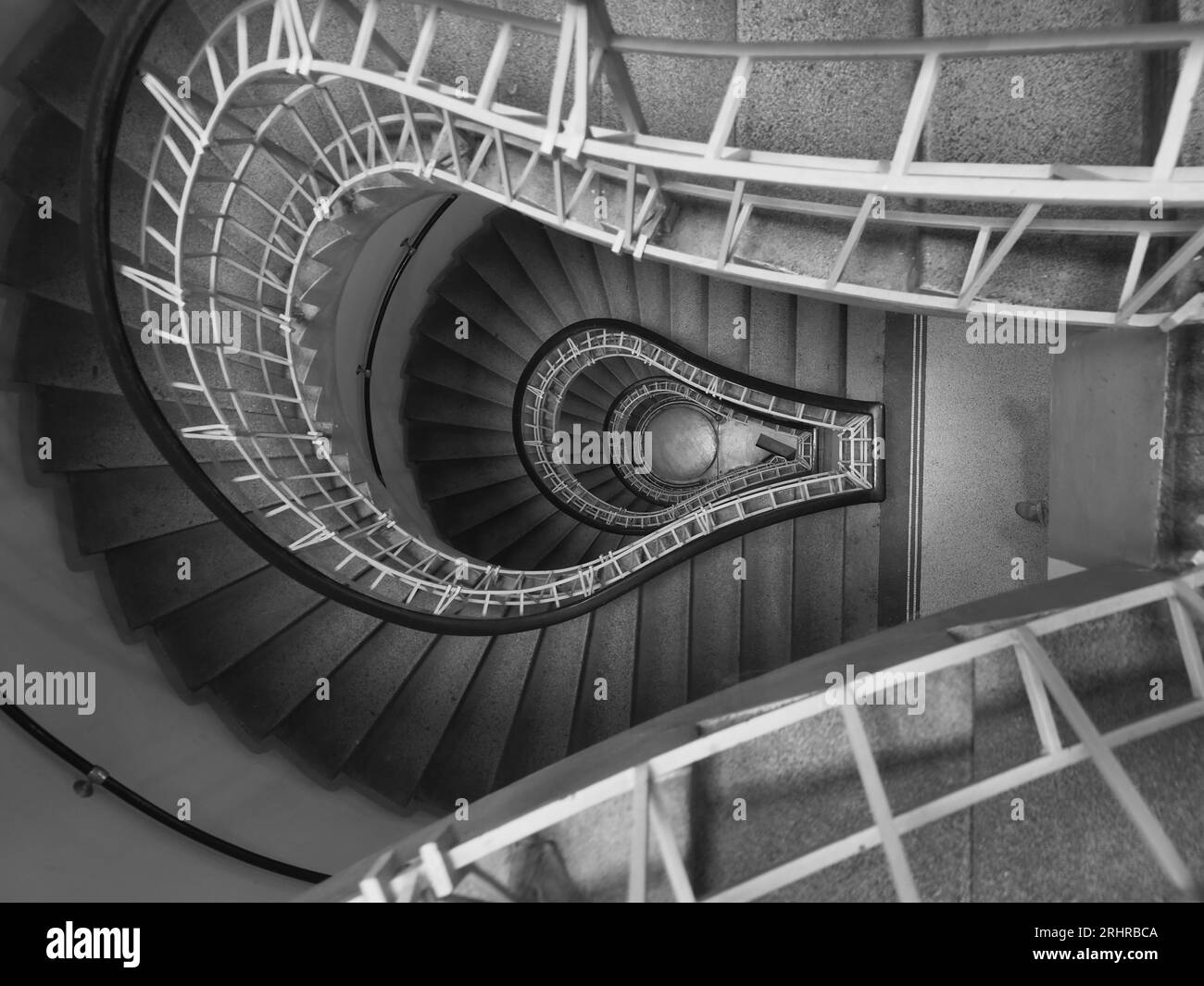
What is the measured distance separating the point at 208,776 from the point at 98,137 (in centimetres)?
347

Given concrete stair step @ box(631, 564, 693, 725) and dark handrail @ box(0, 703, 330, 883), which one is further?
concrete stair step @ box(631, 564, 693, 725)

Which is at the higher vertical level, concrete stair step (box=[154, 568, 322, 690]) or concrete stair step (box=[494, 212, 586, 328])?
concrete stair step (box=[494, 212, 586, 328])

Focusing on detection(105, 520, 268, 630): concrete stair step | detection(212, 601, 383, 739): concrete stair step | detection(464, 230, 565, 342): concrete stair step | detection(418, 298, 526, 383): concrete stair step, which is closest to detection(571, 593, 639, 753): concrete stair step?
detection(212, 601, 383, 739): concrete stair step

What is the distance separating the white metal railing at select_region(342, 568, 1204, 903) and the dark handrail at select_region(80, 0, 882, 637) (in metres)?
1.78

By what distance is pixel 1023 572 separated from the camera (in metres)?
4.62

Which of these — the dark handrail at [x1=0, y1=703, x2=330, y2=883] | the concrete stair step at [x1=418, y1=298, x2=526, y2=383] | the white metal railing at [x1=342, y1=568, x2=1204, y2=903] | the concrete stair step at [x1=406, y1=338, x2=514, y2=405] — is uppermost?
the concrete stair step at [x1=418, y1=298, x2=526, y2=383]

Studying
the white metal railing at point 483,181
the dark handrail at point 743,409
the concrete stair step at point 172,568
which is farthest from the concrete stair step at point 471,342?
the concrete stair step at point 172,568

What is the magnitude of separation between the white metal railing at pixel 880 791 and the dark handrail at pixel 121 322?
1785mm

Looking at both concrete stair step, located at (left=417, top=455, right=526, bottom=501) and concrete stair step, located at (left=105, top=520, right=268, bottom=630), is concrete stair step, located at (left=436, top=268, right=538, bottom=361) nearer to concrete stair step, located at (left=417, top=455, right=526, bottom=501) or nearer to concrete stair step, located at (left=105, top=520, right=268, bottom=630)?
concrete stair step, located at (left=417, top=455, right=526, bottom=501)

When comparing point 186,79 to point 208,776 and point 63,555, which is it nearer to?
point 63,555

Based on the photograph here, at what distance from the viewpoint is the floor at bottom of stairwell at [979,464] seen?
4574 mm

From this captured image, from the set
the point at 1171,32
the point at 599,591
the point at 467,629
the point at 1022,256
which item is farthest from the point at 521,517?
the point at 1171,32

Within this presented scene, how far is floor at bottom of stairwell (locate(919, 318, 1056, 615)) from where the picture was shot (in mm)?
4574

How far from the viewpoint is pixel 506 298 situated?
709cm
